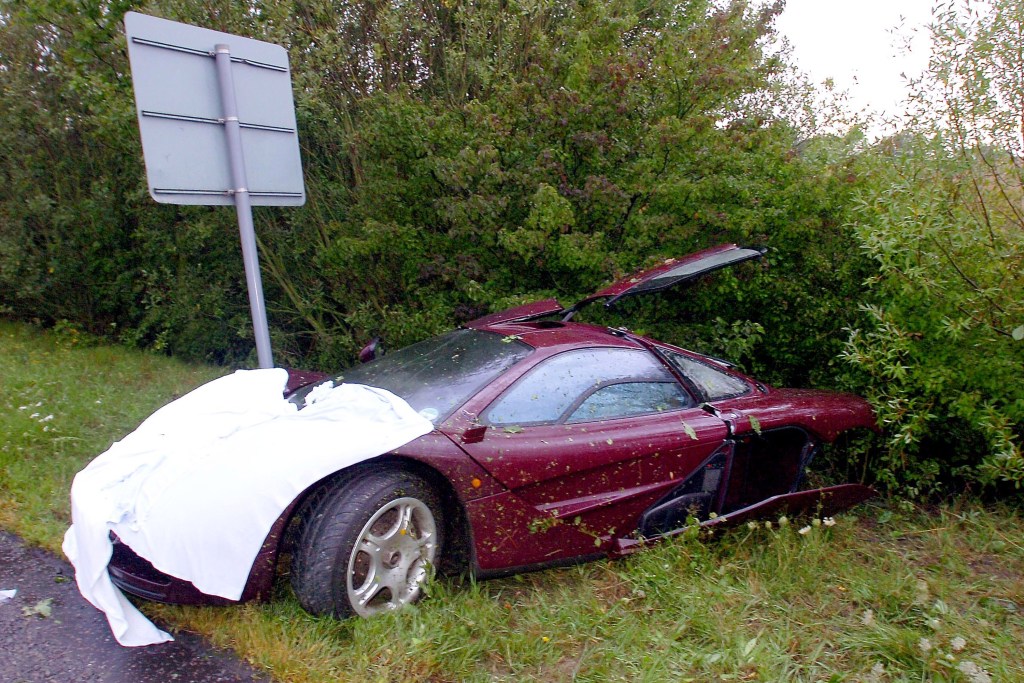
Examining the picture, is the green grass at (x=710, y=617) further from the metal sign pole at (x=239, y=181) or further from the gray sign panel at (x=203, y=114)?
the gray sign panel at (x=203, y=114)

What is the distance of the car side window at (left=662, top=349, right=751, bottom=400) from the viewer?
13.9ft

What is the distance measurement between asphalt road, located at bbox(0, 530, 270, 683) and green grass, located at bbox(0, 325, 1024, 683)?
12cm

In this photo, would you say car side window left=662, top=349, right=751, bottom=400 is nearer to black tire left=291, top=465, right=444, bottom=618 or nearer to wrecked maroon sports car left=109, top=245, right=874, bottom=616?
wrecked maroon sports car left=109, top=245, right=874, bottom=616

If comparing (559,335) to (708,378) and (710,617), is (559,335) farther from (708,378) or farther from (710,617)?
(710,617)

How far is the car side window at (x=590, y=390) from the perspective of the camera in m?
3.60

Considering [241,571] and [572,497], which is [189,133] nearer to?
[241,571]

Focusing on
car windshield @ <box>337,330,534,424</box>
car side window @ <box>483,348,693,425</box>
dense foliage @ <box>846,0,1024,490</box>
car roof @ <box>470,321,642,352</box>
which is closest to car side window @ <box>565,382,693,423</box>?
car side window @ <box>483,348,693,425</box>

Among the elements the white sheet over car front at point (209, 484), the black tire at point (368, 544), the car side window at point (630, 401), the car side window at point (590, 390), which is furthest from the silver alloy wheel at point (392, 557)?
the car side window at point (630, 401)

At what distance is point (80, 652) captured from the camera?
3.09 meters

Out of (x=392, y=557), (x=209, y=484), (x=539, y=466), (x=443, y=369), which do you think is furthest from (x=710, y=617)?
(x=209, y=484)

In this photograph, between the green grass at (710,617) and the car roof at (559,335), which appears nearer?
the green grass at (710,617)

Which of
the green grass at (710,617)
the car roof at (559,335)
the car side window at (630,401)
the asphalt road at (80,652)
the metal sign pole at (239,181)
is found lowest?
the green grass at (710,617)

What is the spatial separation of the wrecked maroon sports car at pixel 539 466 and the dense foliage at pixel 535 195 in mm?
1043

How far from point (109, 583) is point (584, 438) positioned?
213 cm
